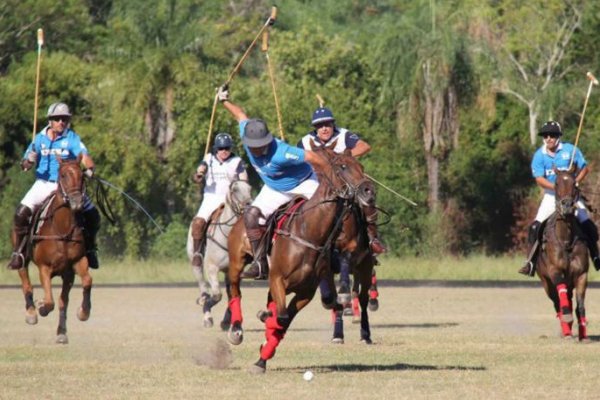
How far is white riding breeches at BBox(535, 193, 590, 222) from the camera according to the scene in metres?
18.9

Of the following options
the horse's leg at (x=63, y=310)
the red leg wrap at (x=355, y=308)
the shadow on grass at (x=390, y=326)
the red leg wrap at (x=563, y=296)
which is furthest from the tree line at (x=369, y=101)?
the horse's leg at (x=63, y=310)

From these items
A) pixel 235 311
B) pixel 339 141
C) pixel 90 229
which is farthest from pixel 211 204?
pixel 235 311

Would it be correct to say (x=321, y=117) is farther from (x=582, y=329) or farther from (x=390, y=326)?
(x=390, y=326)

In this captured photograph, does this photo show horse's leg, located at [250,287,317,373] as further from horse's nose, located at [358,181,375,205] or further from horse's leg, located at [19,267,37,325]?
horse's leg, located at [19,267,37,325]

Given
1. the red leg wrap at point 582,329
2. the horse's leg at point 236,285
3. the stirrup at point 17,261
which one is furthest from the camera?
the stirrup at point 17,261

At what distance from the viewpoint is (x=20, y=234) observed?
19188 millimetres

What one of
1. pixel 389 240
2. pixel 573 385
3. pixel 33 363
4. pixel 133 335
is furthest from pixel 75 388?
pixel 389 240

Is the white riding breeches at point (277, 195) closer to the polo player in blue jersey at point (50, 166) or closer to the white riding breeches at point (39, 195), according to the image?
the polo player in blue jersey at point (50, 166)

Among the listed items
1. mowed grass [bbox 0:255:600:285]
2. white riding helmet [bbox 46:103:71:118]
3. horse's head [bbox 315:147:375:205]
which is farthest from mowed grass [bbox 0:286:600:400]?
mowed grass [bbox 0:255:600:285]

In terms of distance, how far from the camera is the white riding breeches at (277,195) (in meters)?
15.0

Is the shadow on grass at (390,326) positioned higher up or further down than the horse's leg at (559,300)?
further down

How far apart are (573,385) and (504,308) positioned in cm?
1295

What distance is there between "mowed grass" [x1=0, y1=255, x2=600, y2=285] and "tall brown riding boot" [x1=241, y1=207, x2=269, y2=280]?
22.2m

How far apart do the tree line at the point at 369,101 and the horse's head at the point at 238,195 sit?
24093 millimetres
